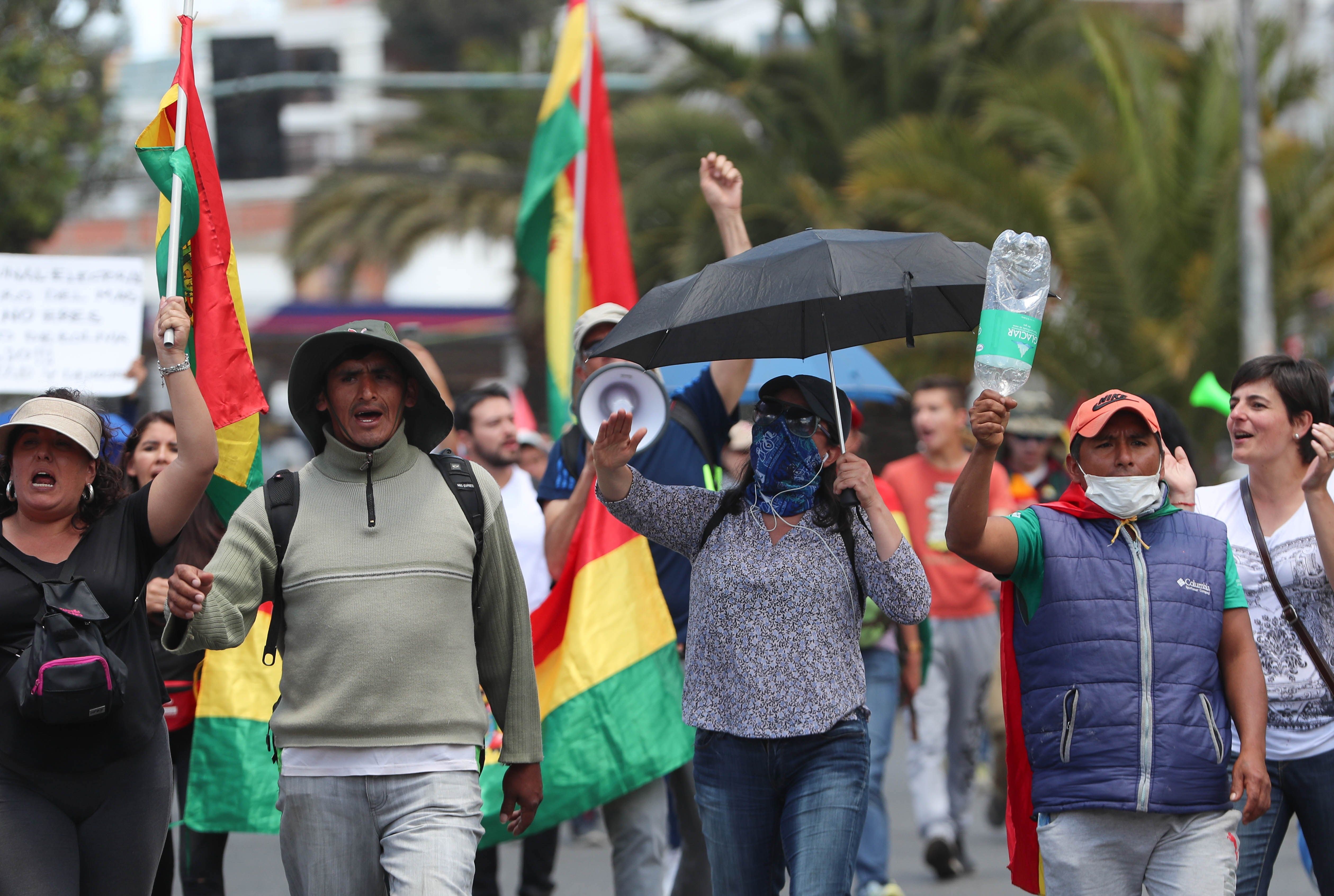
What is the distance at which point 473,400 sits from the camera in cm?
666

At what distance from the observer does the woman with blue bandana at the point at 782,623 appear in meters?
4.19

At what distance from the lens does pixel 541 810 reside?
552 cm

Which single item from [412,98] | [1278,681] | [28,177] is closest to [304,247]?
[412,98]

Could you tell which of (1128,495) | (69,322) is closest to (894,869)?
(1128,495)

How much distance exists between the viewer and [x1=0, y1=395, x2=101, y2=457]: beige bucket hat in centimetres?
403

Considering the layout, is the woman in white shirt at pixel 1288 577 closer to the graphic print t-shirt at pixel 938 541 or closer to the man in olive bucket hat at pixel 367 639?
the man in olive bucket hat at pixel 367 639

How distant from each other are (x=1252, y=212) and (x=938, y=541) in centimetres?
697

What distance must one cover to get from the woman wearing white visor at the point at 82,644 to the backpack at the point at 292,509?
0.20 m

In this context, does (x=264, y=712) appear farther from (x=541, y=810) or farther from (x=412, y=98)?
(x=412, y=98)

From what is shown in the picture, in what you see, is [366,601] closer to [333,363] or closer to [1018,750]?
[333,363]

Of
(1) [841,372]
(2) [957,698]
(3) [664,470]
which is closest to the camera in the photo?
(3) [664,470]

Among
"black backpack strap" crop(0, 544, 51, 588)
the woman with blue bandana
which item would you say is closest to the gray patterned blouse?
the woman with blue bandana

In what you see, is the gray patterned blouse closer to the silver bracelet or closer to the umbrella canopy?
the umbrella canopy

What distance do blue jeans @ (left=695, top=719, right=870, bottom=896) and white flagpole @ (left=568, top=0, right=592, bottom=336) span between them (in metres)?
3.40
